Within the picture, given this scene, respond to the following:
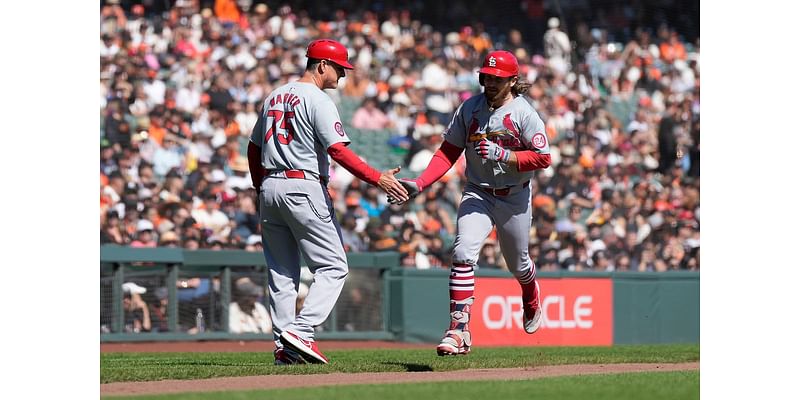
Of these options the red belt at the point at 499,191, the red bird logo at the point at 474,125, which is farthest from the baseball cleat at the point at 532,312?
the red bird logo at the point at 474,125

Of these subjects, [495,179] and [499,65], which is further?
[495,179]

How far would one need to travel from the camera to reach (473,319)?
15500 mm

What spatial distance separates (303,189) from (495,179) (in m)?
1.45

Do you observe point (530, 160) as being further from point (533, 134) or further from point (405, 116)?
point (405, 116)

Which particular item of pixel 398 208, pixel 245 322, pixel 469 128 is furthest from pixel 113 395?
pixel 398 208

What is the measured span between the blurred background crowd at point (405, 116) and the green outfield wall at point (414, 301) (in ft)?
1.51

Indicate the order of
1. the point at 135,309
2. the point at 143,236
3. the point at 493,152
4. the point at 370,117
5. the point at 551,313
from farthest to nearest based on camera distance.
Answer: the point at 370,117
the point at 551,313
the point at 143,236
the point at 135,309
the point at 493,152

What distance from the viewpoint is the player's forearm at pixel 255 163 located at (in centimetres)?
820

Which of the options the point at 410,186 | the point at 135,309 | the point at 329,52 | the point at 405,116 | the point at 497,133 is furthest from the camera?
the point at 405,116

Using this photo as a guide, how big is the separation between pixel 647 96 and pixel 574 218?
15.7ft

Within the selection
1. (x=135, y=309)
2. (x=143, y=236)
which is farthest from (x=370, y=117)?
(x=135, y=309)

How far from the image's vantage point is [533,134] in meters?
8.24

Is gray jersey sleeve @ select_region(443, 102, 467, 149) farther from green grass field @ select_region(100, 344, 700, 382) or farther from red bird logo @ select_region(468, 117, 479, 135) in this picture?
green grass field @ select_region(100, 344, 700, 382)

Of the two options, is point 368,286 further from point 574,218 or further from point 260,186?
point 260,186
